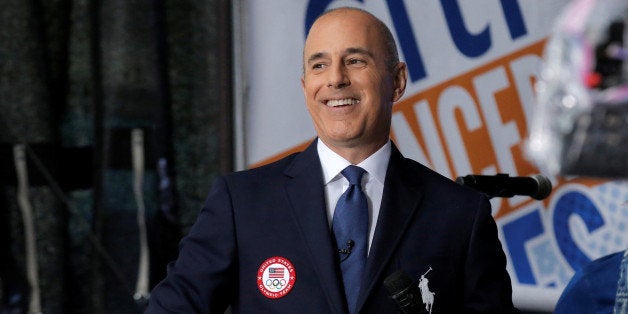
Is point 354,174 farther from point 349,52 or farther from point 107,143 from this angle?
point 107,143

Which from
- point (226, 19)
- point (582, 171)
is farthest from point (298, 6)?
point (582, 171)

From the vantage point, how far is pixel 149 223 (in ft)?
10.2

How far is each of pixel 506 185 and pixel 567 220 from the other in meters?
1.10

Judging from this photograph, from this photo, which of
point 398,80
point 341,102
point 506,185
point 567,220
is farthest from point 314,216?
point 567,220

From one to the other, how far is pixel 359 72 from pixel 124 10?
177cm

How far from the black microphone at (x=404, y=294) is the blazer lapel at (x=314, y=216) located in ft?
0.78

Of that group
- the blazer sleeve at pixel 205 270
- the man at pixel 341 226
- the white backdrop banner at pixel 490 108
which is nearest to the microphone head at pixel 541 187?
the man at pixel 341 226

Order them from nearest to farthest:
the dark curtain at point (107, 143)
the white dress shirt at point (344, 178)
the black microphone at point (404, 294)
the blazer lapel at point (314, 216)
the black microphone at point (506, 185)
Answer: the black microphone at point (404, 294), the blazer lapel at point (314, 216), the white dress shirt at point (344, 178), the black microphone at point (506, 185), the dark curtain at point (107, 143)

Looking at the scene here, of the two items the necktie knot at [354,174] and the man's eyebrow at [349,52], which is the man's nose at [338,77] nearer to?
the man's eyebrow at [349,52]

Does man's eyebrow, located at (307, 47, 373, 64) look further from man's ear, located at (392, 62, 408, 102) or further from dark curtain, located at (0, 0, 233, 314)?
dark curtain, located at (0, 0, 233, 314)

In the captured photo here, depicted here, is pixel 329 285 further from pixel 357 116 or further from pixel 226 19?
pixel 226 19

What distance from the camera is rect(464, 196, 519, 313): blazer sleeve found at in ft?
4.69

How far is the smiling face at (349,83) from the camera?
57.8 inches

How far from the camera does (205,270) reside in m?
1.42
